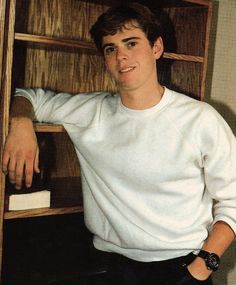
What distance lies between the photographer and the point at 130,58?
1.85 m

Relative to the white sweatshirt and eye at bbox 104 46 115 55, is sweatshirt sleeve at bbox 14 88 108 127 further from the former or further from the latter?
eye at bbox 104 46 115 55

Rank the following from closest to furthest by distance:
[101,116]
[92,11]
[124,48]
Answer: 1. [124,48]
2. [101,116]
3. [92,11]

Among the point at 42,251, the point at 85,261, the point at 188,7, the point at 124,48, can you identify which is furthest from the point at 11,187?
the point at 188,7

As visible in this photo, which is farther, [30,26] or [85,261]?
[30,26]

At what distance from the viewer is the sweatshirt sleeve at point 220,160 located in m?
1.82

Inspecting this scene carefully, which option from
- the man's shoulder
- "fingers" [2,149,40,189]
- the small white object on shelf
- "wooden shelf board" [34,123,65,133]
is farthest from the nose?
the small white object on shelf

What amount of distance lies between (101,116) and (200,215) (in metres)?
0.60

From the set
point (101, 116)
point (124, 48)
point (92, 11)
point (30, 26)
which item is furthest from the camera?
point (92, 11)

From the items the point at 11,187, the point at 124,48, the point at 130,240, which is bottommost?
the point at 130,240

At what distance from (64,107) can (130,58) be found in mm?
392

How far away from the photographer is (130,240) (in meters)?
1.87

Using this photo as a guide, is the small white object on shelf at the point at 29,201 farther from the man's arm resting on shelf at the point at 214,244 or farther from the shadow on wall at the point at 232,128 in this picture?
the shadow on wall at the point at 232,128

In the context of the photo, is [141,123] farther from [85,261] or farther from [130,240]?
[85,261]

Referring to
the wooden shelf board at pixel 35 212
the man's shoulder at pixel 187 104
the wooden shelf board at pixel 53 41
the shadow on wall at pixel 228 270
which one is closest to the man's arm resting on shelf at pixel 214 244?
the man's shoulder at pixel 187 104
